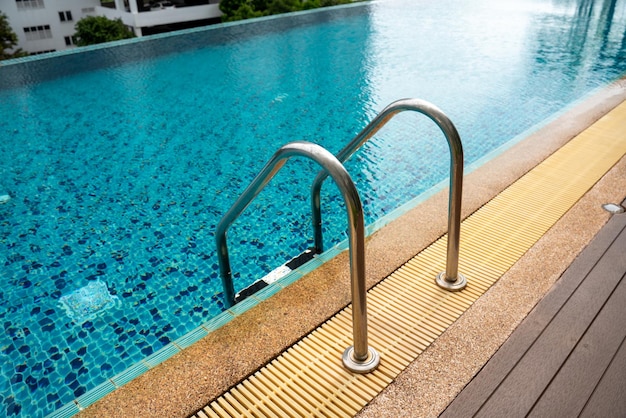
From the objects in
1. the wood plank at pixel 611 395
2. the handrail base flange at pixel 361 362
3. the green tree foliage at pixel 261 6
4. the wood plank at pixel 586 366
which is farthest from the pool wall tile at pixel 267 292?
the green tree foliage at pixel 261 6

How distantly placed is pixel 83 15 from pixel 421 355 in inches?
1692

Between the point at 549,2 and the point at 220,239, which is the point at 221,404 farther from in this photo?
the point at 549,2

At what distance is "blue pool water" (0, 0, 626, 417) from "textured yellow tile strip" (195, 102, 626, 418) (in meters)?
0.78

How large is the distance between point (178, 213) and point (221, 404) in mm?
2713

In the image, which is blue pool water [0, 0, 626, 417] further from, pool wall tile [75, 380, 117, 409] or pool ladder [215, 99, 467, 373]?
pool ladder [215, 99, 467, 373]

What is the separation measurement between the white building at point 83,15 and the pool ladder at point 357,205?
1189 inches

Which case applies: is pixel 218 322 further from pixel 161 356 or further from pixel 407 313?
pixel 407 313

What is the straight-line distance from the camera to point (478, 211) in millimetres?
3121

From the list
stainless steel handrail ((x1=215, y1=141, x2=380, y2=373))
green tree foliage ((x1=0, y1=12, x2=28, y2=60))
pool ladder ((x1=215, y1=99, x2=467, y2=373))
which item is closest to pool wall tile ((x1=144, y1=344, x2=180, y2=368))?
pool ladder ((x1=215, y1=99, x2=467, y2=373))

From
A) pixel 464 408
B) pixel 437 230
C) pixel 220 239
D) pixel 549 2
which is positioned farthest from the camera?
pixel 549 2

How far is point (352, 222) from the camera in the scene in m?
1.61

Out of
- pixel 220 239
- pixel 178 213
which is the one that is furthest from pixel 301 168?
pixel 220 239

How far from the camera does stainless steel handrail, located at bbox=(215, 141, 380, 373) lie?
5.26 ft

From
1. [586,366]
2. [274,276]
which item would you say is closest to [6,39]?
[274,276]
